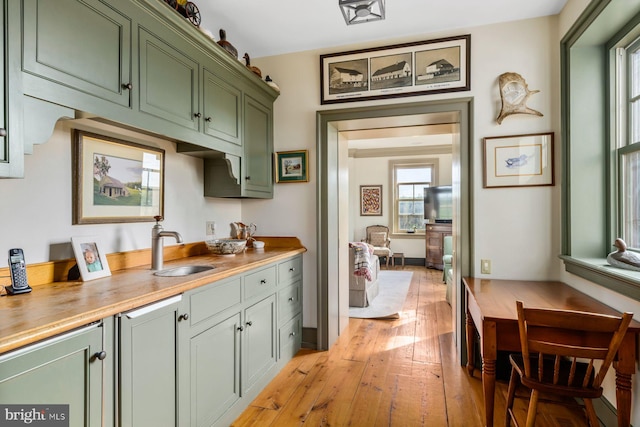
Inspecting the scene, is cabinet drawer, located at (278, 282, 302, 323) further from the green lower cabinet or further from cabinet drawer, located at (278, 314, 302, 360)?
the green lower cabinet

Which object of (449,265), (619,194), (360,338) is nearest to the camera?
(619,194)

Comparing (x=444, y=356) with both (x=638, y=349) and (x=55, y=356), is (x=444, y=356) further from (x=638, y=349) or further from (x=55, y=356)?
(x=55, y=356)

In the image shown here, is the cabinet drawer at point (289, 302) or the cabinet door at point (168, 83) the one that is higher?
the cabinet door at point (168, 83)

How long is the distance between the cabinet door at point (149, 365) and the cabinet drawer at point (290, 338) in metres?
1.23

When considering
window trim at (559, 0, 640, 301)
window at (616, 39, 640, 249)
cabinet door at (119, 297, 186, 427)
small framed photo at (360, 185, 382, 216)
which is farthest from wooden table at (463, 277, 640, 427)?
small framed photo at (360, 185, 382, 216)

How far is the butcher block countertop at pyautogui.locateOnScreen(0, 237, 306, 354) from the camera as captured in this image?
103 centimetres

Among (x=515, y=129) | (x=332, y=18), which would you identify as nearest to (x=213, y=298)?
(x=332, y=18)

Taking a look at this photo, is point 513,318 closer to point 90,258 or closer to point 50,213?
point 90,258

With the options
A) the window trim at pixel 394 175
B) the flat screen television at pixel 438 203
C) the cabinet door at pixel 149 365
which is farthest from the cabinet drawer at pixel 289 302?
the window trim at pixel 394 175

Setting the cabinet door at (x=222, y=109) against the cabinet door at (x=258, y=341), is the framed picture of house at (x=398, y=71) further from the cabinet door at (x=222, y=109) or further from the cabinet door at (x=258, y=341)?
the cabinet door at (x=258, y=341)

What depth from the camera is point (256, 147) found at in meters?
2.99

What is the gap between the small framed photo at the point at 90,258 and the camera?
1671mm

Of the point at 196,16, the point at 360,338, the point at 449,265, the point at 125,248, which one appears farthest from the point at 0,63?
the point at 449,265

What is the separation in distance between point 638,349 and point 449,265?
11.1 feet
